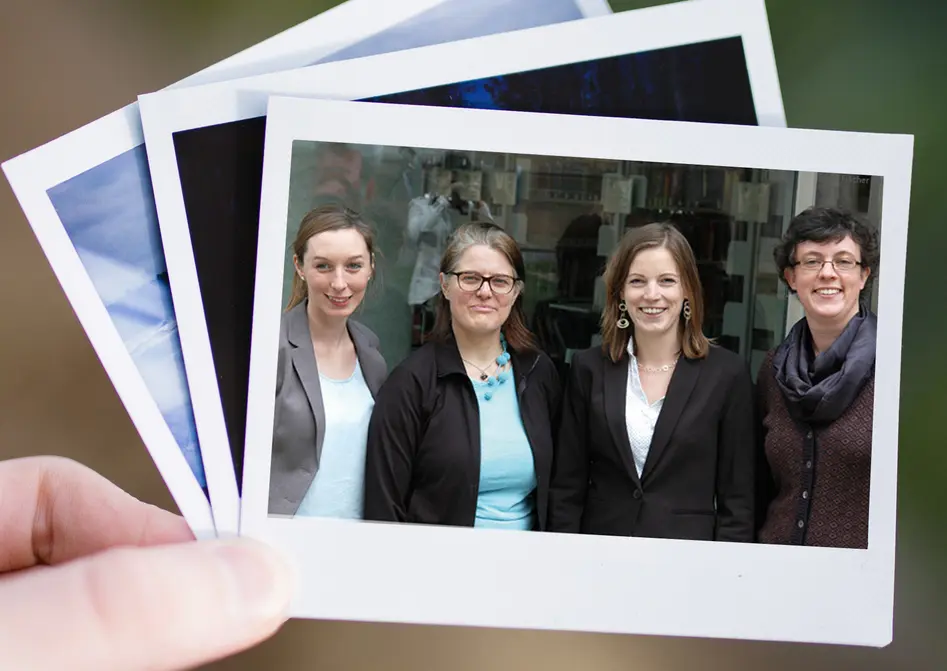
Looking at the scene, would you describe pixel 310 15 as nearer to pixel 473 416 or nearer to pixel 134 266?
pixel 134 266

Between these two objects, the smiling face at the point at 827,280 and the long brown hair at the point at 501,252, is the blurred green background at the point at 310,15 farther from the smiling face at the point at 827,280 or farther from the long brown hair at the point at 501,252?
the long brown hair at the point at 501,252

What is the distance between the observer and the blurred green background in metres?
0.65

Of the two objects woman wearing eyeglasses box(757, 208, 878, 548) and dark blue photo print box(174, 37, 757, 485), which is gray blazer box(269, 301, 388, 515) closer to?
dark blue photo print box(174, 37, 757, 485)

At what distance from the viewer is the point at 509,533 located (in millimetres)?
538

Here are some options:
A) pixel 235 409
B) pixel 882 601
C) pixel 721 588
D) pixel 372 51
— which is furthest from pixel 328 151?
pixel 882 601

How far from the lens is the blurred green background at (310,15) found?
65cm

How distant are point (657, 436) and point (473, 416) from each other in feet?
0.45

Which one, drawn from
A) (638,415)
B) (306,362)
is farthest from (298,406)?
(638,415)

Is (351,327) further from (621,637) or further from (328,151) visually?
(621,637)

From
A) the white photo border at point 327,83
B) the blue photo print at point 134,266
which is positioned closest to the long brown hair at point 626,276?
the white photo border at point 327,83

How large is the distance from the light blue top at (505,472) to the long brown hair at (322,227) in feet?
0.49

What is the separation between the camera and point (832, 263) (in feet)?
1.78

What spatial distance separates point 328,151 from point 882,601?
1.73 feet

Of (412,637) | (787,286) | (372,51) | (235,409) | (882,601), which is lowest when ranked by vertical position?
(412,637)
